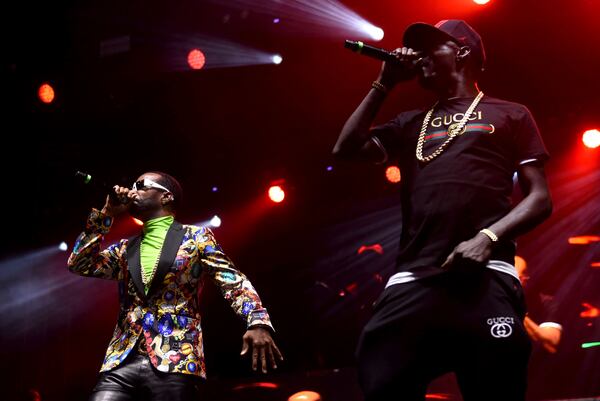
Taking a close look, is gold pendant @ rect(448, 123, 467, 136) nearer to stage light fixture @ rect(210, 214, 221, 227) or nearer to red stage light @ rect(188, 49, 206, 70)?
red stage light @ rect(188, 49, 206, 70)

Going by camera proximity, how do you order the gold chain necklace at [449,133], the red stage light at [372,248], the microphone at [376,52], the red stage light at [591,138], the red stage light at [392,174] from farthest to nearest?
the red stage light at [372,248] → the red stage light at [392,174] → the red stage light at [591,138] → the microphone at [376,52] → the gold chain necklace at [449,133]

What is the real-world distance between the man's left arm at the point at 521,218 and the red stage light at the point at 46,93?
6479 millimetres

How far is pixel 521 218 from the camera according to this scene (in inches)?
75.5

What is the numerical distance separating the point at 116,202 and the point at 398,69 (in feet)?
5.85

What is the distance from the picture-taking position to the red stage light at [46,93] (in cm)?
727

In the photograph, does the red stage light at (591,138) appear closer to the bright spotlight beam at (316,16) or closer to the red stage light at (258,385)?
the bright spotlight beam at (316,16)

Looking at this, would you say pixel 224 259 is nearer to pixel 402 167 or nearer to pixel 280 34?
pixel 402 167

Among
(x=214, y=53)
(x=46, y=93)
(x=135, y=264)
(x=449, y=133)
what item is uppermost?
(x=214, y=53)

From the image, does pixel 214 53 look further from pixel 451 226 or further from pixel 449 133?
pixel 451 226

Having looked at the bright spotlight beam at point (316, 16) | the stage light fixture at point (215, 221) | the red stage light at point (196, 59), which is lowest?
the stage light fixture at point (215, 221)

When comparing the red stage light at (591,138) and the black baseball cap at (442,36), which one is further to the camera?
the red stage light at (591,138)

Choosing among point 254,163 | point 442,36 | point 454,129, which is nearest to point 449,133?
point 454,129

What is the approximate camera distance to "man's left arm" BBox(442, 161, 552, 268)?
5.97 ft

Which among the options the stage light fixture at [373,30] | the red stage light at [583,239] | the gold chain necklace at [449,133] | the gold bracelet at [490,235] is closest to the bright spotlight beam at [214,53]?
the stage light fixture at [373,30]
